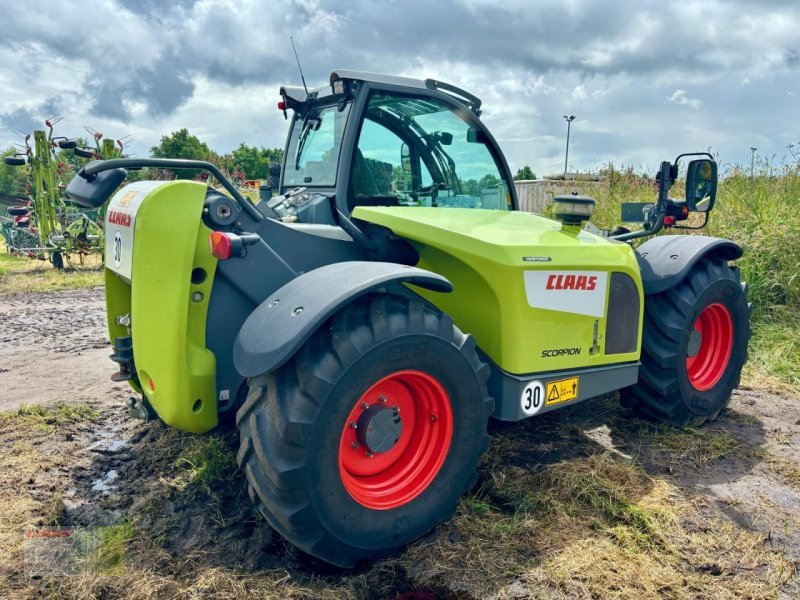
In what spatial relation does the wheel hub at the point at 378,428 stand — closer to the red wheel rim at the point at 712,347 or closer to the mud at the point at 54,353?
the red wheel rim at the point at 712,347

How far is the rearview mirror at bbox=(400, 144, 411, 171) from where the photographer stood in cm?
361

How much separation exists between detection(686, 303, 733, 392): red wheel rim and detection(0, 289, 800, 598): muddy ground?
327 millimetres

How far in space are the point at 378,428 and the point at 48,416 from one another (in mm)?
2822

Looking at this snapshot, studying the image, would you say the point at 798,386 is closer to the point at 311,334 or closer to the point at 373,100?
the point at 373,100

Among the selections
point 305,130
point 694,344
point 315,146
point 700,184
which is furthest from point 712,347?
point 305,130

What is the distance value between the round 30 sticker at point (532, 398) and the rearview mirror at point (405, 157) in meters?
1.44

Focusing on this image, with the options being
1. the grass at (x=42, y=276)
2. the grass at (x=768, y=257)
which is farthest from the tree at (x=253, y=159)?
the grass at (x=768, y=257)

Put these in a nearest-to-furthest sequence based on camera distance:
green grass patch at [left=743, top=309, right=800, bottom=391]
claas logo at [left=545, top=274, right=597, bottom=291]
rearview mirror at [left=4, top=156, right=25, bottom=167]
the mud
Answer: claas logo at [left=545, top=274, right=597, bottom=291]
the mud
green grass patch at [left=743, top=309, right=800, bottom=391]
rearview mirror at [left=4, top=156, right=25, bottom=167]

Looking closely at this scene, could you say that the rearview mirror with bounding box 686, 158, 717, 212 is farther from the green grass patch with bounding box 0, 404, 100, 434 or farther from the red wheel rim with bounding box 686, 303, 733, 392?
the green grass patch with bounding box 0, 404, 100, 434

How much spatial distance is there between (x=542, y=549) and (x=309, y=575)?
0.96 metres

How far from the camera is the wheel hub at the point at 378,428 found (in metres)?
2.51

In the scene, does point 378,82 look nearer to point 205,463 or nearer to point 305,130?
point 305,130

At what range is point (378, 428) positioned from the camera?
253 cm

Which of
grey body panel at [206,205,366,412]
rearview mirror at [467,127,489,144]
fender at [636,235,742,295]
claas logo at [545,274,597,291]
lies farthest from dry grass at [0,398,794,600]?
rearview mirror at [467,127,489,144]
